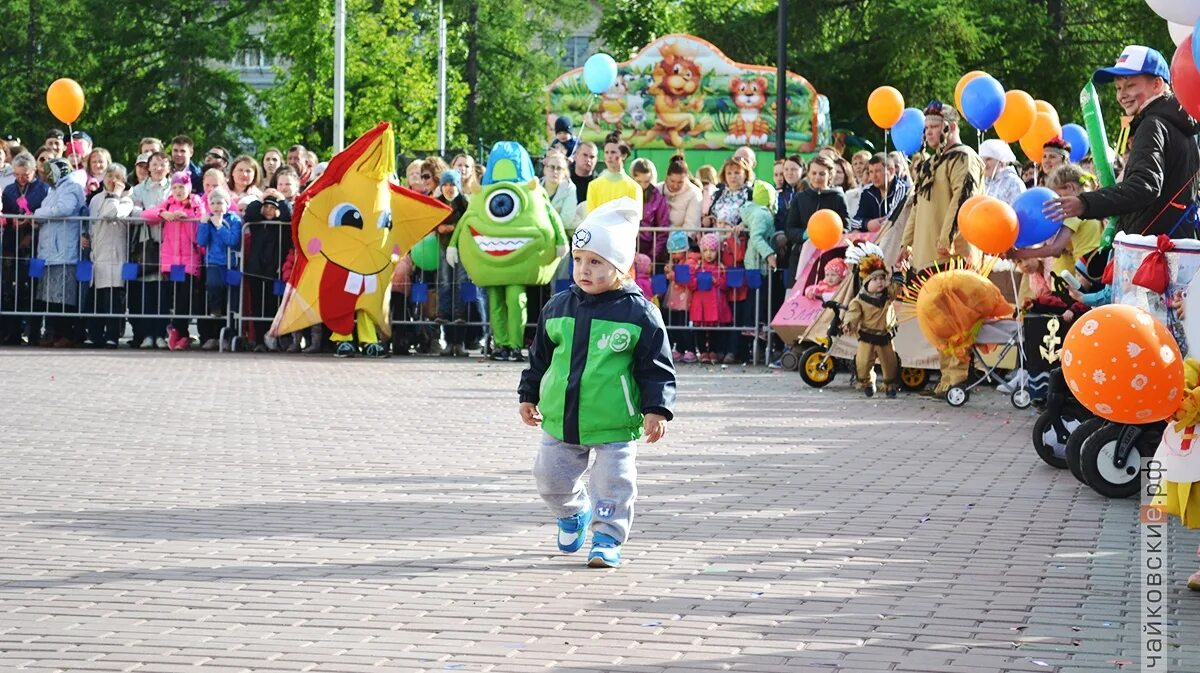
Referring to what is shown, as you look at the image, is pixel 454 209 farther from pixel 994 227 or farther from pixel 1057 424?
pixel 1057 424

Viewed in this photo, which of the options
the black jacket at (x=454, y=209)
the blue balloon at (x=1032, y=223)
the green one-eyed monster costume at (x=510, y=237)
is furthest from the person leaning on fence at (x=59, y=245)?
the blue balloon at (x=1032, y=223)

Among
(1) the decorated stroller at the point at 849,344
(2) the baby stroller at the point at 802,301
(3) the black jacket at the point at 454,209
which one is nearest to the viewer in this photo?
(1) the decorated stroller at the point at 849,344

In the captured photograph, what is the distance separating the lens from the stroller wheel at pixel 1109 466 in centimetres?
948

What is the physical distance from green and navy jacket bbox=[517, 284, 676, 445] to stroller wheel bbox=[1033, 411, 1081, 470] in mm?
3844

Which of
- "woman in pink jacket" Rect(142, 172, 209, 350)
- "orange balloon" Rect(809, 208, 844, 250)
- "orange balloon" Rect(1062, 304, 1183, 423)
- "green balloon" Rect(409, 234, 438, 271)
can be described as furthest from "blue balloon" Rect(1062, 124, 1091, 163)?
"orange balloon" Rect(1062, 304, 1183, 423)

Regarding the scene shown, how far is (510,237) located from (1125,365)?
38.7 feet

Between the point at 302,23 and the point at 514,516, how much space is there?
122ft

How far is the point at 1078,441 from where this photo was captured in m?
9.88

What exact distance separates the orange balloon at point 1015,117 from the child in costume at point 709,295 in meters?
3.55

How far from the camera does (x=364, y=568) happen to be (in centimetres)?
738

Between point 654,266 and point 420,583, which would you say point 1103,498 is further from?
point 654,266

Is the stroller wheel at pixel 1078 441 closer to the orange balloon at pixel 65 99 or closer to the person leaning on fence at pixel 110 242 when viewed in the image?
the person leaning on fence at pixel 110 242

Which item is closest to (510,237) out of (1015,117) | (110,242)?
(110,242)

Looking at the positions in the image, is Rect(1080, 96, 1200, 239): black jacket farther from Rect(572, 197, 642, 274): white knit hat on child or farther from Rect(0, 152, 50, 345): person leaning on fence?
Rect(0, 152, 50, 345): person leaning on fence
